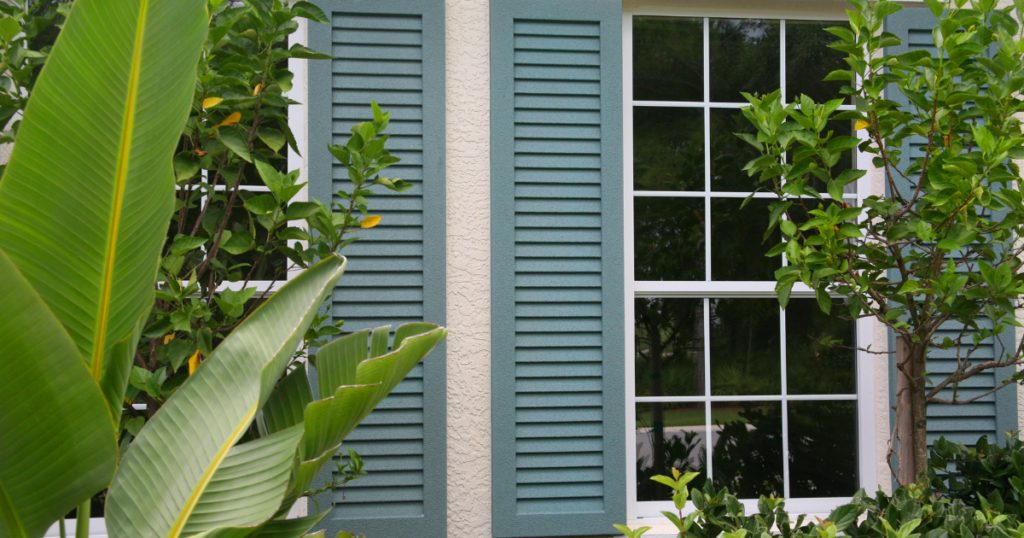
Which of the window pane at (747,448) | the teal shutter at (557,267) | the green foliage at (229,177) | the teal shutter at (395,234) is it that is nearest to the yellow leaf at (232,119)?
the green foliage at (229,177)

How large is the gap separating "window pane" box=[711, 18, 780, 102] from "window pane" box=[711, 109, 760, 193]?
0.27 feet

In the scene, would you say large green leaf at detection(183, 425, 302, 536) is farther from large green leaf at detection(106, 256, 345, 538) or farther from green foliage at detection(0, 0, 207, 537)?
green foliage at detection(0, 0, 207, 537)

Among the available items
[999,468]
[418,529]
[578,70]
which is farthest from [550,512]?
[578,70]

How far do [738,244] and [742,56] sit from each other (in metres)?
0.79

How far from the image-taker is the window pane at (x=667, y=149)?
2486 millimetres

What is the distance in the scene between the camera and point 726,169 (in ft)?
8.25

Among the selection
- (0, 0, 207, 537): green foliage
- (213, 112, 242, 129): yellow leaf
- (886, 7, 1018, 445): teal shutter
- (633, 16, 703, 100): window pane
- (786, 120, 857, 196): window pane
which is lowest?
(886, 7, 1018, 445): teal shutter

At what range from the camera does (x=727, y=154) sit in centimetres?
252

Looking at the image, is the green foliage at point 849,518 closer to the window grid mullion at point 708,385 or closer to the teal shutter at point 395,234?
the window grid mullion at point 708,385

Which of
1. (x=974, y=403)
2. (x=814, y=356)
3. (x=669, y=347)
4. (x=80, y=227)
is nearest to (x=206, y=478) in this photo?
(x=80, y=227)

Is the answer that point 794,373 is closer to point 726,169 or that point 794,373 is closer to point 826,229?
point 726,169

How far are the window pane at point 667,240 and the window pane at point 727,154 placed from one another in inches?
6.8

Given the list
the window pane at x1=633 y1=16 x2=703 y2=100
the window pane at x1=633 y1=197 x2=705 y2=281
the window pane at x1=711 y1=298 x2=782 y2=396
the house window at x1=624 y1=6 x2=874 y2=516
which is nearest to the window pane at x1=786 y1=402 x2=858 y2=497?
the house window at x1=624 y1=6 x2=874 y2=516

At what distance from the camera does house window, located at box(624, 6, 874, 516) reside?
8.02ft
